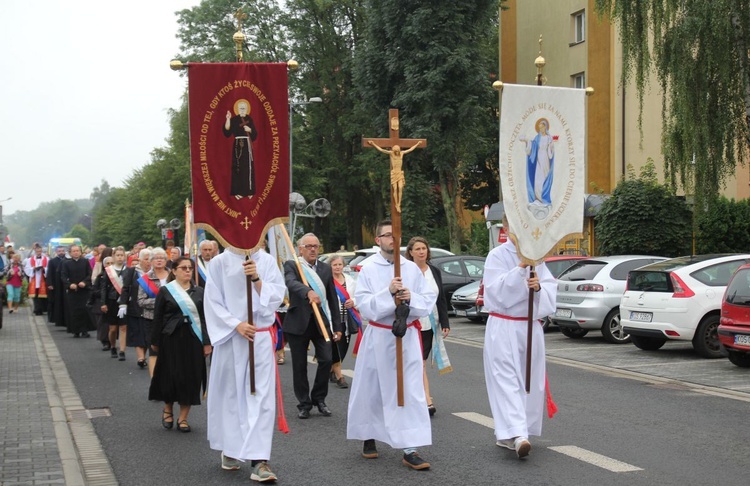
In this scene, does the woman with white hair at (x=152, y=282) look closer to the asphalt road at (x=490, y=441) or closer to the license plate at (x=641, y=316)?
the asphalt road at (x=490, y=441)

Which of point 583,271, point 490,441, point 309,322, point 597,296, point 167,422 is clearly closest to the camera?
point 490,441

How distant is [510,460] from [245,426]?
2.03 metres

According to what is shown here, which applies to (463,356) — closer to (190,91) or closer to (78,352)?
(78,352)

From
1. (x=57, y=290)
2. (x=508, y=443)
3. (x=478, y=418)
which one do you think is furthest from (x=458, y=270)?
(x=508, y=443)

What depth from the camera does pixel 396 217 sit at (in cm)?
783

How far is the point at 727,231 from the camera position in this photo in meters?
27.0

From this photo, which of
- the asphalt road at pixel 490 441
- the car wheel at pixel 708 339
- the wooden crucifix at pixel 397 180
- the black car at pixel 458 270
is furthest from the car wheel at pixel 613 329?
the wooden crucifix at pixel 397 180

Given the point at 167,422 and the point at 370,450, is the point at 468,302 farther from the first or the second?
the point at 370,450

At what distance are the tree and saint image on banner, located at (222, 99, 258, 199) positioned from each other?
1106 inches

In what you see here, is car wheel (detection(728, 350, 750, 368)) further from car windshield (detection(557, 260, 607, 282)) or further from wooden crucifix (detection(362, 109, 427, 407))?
wooden crucifix (detection(362, 109, 427, 407))

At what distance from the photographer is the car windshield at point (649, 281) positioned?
50.1 ft

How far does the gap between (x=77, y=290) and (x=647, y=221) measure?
14668 millimetres

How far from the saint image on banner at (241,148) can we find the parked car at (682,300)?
892cm

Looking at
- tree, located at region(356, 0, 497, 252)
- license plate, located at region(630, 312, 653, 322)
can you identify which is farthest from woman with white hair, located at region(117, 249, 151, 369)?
tree, located at region(356, 0, 497, 252)
